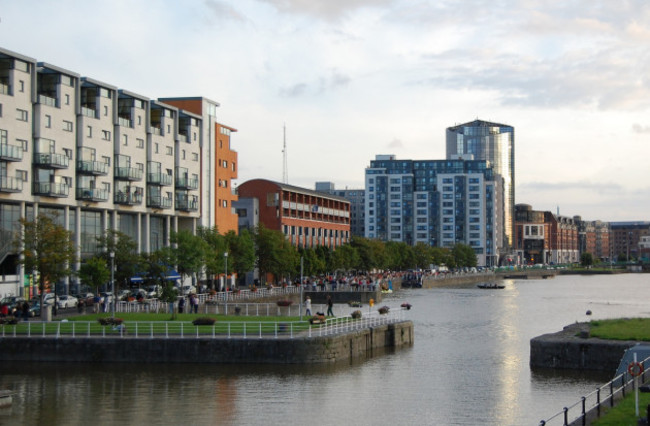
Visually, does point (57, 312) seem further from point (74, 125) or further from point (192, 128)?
point (192, 128)

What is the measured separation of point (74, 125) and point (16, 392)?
177 ft

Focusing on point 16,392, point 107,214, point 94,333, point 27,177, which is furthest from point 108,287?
point 16,392

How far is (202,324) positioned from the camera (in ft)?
189

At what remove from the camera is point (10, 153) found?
273 feet

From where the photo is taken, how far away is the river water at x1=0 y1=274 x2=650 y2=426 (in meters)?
39.0

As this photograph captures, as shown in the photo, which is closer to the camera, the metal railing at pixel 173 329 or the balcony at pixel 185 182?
the metal railing at pixel 173 329

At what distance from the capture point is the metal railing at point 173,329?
5584 cm

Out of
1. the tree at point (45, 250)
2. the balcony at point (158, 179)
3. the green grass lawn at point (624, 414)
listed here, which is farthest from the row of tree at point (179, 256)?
the green grass lawn at point (624, 414)

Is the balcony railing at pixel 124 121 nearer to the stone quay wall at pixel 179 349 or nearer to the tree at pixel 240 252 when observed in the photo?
the tree at pixel 240 252

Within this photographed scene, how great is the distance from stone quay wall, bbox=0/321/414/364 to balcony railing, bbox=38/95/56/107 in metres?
38.3

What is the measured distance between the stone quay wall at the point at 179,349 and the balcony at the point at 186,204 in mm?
58622

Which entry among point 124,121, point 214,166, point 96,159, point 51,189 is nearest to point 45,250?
point 51,189

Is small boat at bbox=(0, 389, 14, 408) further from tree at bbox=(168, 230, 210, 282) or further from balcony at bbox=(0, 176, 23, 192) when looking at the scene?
tree at bbox=(168, 230, 210, 282)

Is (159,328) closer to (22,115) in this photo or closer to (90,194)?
(22,115)
